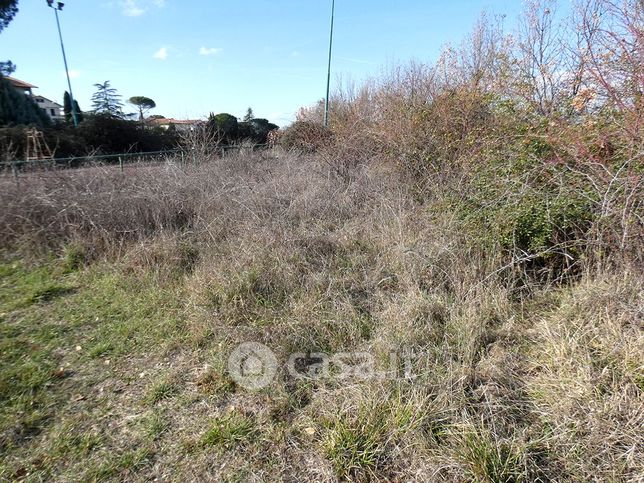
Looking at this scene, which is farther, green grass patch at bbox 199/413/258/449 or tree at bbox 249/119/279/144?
tree at bbox 249/119/279/144

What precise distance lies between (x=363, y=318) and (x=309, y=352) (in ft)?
2.03

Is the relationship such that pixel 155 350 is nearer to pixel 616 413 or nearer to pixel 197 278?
pixel 197 278

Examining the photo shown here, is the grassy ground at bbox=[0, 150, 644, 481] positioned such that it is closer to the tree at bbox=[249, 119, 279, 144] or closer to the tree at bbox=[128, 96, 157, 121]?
the tree at bbox=[249, 119, 279, 144]

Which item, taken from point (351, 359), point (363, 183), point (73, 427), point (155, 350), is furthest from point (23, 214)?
point (363, 183)

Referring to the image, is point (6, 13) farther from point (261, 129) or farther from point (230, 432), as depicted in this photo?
point (230, 432)

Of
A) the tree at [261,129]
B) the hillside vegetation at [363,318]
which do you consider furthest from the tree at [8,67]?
the hillside vegetation at [363,318]

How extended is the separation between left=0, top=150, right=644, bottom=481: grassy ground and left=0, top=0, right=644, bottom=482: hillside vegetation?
0.02m

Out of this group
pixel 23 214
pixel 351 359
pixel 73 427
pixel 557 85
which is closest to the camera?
pixel 73 427

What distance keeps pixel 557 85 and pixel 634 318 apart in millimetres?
5072

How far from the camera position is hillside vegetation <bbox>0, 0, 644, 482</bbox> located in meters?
1.89

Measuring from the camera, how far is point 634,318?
235cm

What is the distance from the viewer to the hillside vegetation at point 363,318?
6.21 ft

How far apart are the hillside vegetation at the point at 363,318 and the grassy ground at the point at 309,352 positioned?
15 mm


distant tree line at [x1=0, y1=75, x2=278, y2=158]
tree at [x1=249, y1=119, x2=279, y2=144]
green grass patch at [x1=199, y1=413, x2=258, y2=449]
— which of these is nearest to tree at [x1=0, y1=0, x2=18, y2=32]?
distant tree line at [x1=0, y1=75, x2=278, y2=158]
